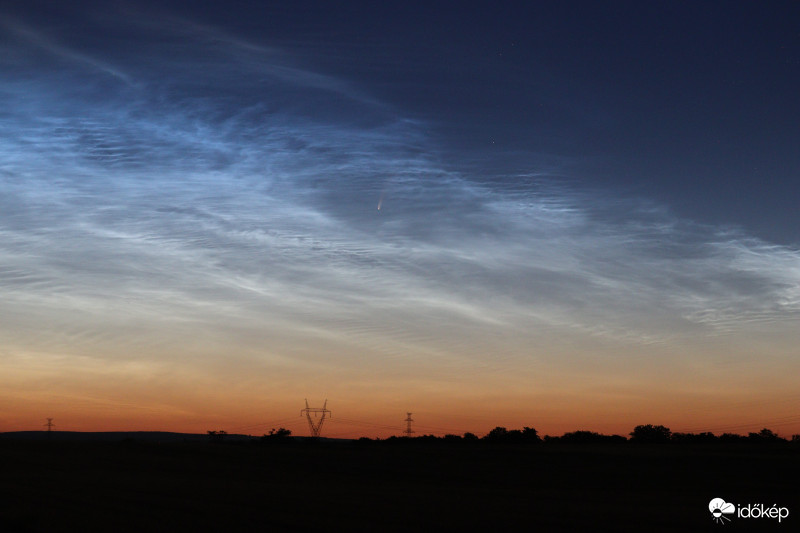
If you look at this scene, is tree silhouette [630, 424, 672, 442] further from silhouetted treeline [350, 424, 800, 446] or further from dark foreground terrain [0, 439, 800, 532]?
dark foreground terrain [0, 439, 800, 532]

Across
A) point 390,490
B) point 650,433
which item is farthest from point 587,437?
point 390,490

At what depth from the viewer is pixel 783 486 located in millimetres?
34656

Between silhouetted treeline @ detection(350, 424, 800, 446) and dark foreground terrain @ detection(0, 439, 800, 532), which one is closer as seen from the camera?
dark foreground terrain @ detection(0, 439, 800, 532)

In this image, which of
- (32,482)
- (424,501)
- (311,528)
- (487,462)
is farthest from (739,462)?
(32,482)

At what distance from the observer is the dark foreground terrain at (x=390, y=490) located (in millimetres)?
23938

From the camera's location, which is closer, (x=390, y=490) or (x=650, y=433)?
(x=390, y=490)

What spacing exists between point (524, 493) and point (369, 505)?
8496 millimetres

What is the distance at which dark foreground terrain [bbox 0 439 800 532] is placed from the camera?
942 inches

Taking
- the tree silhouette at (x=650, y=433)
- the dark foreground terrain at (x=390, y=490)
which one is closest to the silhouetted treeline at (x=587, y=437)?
the tree silhouette at (x=650, y=433)

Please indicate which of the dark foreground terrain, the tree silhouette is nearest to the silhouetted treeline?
the tree silhouette

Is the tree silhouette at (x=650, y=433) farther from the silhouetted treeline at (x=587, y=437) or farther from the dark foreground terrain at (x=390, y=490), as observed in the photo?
the dark foreground terrain at (x=390, y=490)

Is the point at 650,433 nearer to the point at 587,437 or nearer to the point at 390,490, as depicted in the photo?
the point at 587,437

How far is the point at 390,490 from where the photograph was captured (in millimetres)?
36438

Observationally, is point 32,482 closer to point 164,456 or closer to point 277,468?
point 277,468
